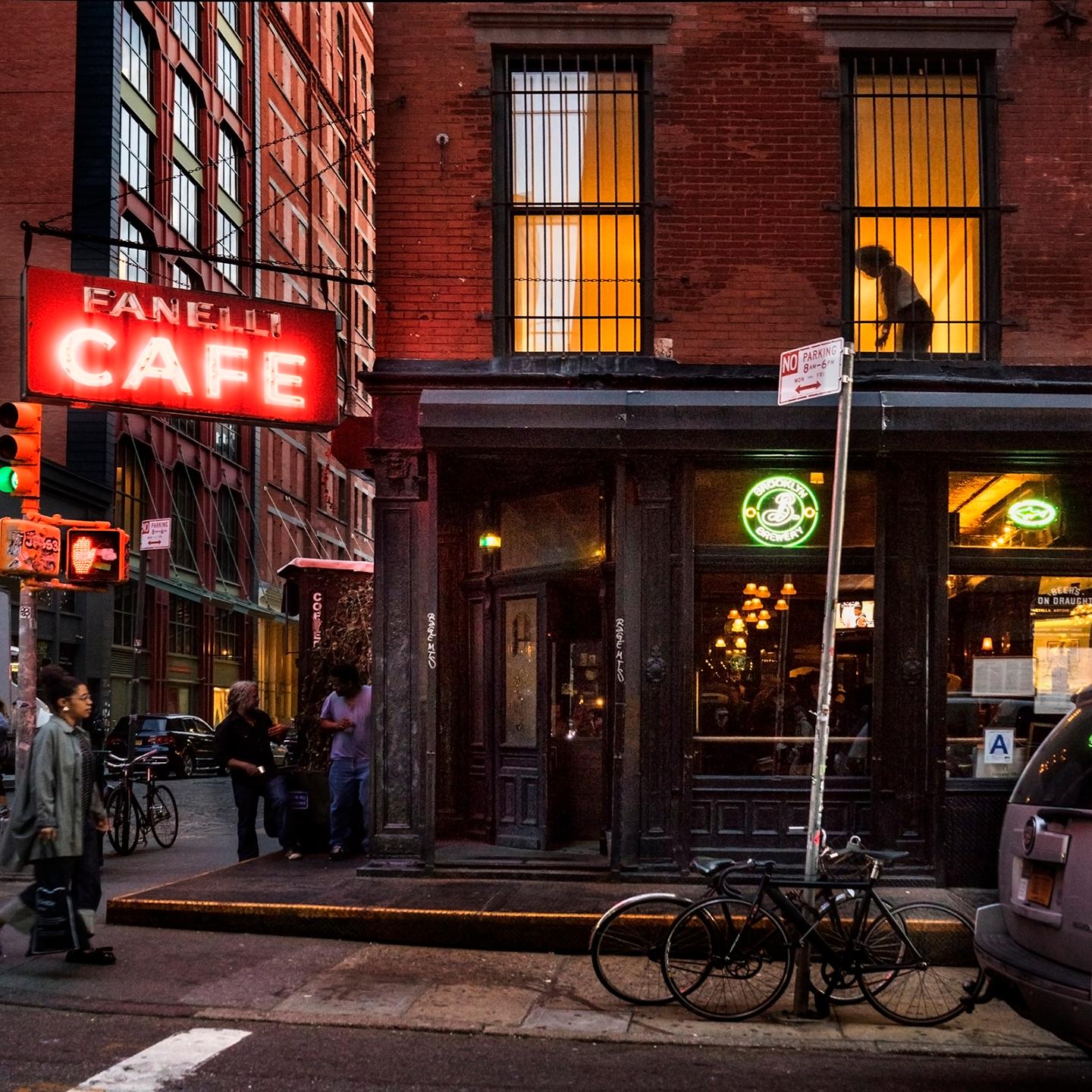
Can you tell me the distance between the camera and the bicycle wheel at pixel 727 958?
776 centimetres

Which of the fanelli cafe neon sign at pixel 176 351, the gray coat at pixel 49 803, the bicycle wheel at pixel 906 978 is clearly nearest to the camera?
the bicycle wheel at pixel 906 978

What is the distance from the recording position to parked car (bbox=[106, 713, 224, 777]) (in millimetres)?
30000

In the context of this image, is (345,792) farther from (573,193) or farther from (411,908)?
(573,193)

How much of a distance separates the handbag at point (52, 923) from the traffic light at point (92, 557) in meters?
4.30

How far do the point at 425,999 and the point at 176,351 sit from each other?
6.31 meters

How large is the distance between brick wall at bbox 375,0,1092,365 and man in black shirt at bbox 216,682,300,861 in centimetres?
383

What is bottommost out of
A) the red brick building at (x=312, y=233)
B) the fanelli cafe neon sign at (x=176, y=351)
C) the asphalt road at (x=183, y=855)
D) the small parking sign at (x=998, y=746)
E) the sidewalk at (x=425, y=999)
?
the asphalt road at (x=183, y=855)

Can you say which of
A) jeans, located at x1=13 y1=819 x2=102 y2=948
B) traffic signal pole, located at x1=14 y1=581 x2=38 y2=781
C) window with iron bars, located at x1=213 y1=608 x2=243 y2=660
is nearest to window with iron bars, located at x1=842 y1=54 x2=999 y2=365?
jeans, located at x1=13 y1=819 x2=102 y2=948

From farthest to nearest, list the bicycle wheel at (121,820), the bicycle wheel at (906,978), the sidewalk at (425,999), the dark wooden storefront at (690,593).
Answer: the bicycle wheel at (121,820), the dark wooden storefront at (690,593), the bicycle wheel at (906,978), the sidewalk at (425,999)

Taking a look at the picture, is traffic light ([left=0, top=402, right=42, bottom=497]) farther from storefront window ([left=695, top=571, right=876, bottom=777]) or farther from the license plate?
the license plate

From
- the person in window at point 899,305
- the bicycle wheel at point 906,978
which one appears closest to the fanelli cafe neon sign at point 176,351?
the person in window at point 899,305

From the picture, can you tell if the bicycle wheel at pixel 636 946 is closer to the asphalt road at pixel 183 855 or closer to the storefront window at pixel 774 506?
the storefront window at pixel 774 506

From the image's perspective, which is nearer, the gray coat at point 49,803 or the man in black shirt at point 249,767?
the gray coat at point 49,803

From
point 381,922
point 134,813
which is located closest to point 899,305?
point 381,922
